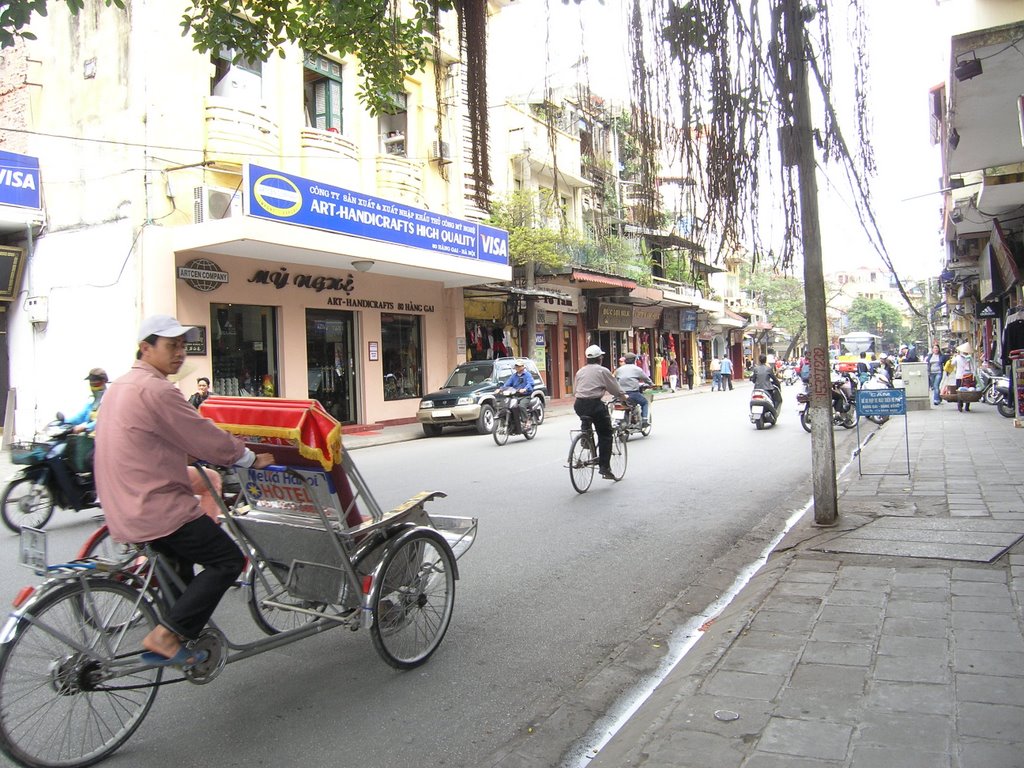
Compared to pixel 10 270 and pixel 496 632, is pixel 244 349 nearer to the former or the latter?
pixel 10 270

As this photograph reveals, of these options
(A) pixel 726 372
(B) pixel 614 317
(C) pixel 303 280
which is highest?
(B) pixel 614 317

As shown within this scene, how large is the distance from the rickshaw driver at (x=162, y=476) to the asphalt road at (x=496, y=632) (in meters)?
0.55

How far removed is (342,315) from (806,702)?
17.2 meters

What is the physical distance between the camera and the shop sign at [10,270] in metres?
15.0

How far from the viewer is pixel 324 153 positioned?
1717 centimetres

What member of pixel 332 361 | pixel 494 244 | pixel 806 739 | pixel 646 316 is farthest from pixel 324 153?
pixel 646 316

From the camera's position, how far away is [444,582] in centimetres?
426

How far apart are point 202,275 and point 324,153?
4.25m

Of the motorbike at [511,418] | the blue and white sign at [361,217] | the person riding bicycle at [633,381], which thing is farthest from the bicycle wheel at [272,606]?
the blue and white sign at [361,217]

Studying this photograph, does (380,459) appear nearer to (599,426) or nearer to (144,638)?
(599,426)

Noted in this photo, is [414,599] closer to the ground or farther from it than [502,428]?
closer to the ground

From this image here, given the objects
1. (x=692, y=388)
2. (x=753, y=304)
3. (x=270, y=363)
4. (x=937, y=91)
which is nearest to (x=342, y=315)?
(x=270, y=363)

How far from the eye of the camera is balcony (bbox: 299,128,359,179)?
16.9 metres

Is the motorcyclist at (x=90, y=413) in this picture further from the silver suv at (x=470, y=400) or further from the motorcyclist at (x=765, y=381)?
the motorcyclist at (x=765, y=381)
